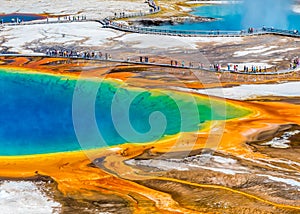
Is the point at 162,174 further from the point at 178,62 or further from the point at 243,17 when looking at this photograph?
the point at 243,17

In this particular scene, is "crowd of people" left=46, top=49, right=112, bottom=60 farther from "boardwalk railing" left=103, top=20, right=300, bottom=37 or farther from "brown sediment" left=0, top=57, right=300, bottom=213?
"brown sediment" left=0, top=57, right=300, bottom=213

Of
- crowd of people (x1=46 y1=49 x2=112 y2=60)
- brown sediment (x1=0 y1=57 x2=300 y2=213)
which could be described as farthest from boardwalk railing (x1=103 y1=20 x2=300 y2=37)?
brown sediment (x1=0 y1=57 x2=300 y2=213)

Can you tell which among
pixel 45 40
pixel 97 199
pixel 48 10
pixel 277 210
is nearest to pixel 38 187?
pixel 97 199

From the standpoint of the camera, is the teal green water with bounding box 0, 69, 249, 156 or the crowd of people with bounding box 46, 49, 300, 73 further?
the crowd of people with bounding box 46, 49, 300, 73

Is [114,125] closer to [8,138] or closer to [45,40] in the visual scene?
[8,138]

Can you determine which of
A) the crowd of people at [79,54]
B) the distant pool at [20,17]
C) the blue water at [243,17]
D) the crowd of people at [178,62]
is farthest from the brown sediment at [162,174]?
the distant pool at [20,17]

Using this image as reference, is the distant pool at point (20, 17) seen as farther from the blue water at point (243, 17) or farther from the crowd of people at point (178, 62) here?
the crowd of people at point (178, 62)

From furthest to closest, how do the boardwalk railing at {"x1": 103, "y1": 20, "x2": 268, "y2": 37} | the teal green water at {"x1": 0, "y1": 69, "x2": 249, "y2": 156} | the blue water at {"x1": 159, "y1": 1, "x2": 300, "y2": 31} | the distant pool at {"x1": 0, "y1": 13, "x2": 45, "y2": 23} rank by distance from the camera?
the distant pool at {"x1": 0, "y1": 13, "x2": 45, "y2": 23} < the blue water at {"x1": 159, "y1": 1, "x2": 300, "y2": 31} < the boardwalk railing at {"x1": 103, "y1": 20, "x2": 268, "y2": 37} < the teal green water at {"x1": 0, "y1": 69, "x2": 249, "y2": 156}
